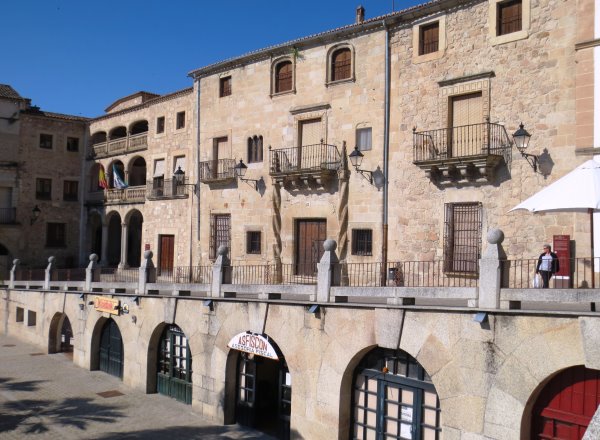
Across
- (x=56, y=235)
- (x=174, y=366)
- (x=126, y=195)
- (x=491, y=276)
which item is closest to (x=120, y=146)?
(x=126, y=195)

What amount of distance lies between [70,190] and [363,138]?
2333cm

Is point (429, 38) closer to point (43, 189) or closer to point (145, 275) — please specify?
point (145, 275)

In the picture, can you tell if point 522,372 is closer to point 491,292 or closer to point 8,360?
point 491,292

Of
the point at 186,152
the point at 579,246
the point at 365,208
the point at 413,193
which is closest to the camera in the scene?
the point at 579,246

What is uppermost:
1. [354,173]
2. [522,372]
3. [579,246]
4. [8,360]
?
[354,173]

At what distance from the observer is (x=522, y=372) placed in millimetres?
9641

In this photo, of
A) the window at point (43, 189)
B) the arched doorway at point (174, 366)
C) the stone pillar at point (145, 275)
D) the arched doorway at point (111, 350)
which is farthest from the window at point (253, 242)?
the window at point (43, 189)

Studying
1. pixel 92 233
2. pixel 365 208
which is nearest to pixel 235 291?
pixel 365 208

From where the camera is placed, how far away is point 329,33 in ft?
63.7

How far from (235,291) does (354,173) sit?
6.16 metres

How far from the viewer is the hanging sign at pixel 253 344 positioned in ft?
46.8

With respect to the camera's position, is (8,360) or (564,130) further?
(8,360)

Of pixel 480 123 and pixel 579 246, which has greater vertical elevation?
pixel 480 123

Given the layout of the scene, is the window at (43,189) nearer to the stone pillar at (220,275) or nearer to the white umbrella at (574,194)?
the stone pillar at (220,275)
